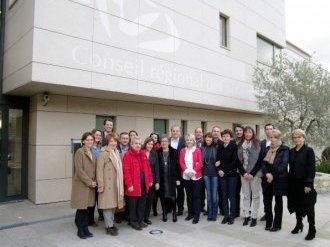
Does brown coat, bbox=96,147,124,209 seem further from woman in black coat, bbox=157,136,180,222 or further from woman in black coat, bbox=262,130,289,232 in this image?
woman in black coat, bbox=262,130,289,232

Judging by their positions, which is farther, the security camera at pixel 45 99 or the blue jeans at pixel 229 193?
the security camera at pixel 45 99

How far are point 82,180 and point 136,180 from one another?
104 cm

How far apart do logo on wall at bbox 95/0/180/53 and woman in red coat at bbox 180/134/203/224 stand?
378cm

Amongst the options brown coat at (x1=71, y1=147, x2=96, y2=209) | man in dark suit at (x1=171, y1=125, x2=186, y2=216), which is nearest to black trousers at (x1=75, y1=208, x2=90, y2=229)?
brown coat at (x1=71, y1=147, x2=96, y2=209)

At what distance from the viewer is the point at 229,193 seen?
22.5 feet

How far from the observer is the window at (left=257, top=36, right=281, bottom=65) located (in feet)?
52.1

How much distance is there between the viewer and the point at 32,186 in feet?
28.6

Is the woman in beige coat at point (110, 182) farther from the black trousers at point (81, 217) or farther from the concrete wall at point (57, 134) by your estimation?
→ the concrete wall at point (57, 134)

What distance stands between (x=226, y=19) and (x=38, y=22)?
8627 mm

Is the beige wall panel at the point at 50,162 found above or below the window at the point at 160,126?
below

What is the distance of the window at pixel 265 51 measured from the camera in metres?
15.9

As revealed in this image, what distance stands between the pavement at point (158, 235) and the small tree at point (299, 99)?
5.01 meters

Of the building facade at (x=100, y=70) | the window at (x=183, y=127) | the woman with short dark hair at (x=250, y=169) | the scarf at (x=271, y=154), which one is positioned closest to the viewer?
the scarf at (x=271, y=154)

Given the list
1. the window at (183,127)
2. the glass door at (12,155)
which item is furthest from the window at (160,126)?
the glass door at (12,155)
